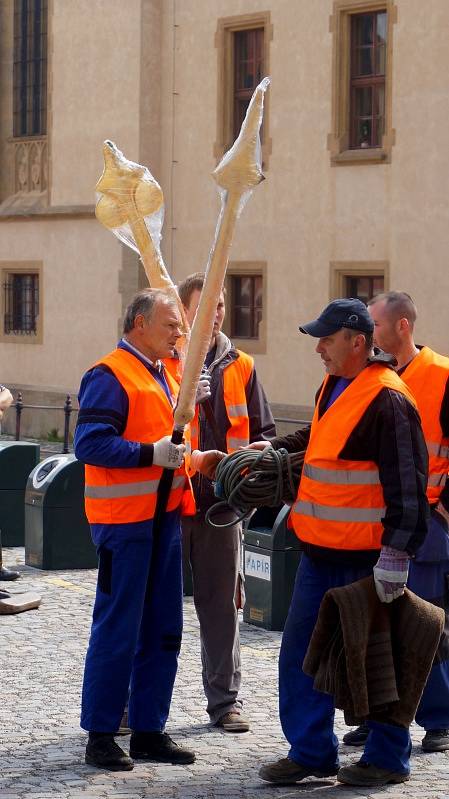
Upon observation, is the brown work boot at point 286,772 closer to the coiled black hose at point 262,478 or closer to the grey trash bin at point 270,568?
the coiled black hose at point 262,478

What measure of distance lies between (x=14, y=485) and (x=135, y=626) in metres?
6.73

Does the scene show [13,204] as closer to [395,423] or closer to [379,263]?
[379,263]

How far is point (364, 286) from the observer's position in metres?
22.7

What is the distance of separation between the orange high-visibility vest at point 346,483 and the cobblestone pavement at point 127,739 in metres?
0.99

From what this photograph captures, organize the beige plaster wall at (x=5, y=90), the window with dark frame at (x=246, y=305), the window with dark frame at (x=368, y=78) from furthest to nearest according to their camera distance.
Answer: the beige plaster wall at (x=5, y=90) → the window with dark frame at (x=246, y=305) → the window with dark frame at (x=368, y=78)

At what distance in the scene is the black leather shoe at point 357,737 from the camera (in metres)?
7.10

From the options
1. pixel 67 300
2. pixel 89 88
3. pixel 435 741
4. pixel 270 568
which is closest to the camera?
pixel 435 741

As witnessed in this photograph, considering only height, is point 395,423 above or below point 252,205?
below

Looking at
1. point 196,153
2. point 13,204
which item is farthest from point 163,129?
point 13,204

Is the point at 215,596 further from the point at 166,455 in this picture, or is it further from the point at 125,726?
the point at 166,455

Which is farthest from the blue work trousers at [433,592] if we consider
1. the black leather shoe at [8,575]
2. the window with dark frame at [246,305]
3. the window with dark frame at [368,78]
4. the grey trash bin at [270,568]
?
the window with dark frame at [246,305]

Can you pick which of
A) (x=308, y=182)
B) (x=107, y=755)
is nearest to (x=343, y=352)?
(x=107, y=755)

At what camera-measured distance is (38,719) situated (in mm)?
7527

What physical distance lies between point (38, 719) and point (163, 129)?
61.2 feet
